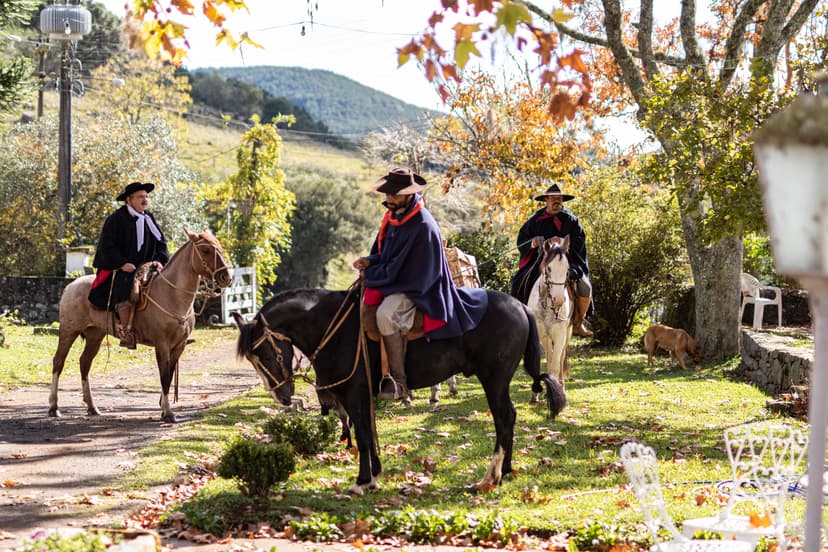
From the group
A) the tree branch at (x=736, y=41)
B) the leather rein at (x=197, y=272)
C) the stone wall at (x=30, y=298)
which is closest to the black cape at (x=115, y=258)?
the leather rein at (x=197, y=272)

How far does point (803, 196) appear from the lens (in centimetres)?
324

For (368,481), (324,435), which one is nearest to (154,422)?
(324,435)

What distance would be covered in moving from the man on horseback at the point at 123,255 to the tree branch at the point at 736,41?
36.0 ft

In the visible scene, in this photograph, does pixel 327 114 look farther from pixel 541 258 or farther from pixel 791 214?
pixel 791 214

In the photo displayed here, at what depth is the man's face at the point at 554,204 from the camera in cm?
1315

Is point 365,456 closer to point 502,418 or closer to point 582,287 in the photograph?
point 502,418

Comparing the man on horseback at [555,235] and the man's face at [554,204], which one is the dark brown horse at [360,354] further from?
the man's face at [554,204]

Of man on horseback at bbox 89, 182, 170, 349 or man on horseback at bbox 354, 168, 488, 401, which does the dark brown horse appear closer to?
man on horseback at bbox 354, 168, 488, 401

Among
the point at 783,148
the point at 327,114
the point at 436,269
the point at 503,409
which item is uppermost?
the point at 327,114

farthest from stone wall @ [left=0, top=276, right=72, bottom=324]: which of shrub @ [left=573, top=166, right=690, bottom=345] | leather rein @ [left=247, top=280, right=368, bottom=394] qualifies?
leather rein @ [left=247, top=280, right=368, bottom=394]

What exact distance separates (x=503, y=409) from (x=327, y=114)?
459ft

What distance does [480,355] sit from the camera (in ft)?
28.3

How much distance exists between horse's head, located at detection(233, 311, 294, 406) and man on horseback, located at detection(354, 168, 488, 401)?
0.87 metres

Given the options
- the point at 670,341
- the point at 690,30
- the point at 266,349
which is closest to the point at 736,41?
the point at 690,30
